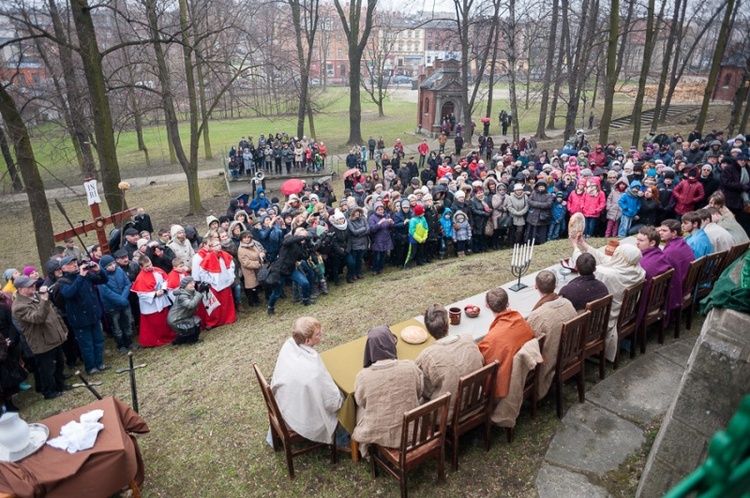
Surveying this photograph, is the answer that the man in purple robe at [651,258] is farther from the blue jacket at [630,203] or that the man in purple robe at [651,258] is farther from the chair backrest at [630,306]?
the blue jacket at [630,203]

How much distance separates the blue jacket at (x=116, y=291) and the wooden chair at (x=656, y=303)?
24.8ft

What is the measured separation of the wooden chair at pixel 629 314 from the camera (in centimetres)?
538

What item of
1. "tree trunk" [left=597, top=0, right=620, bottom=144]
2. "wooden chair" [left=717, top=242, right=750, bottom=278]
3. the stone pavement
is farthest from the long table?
"tree trunk" [left=597, top=0, right=620, bottom=144]

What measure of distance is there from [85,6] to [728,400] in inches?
552

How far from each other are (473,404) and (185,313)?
537 cm

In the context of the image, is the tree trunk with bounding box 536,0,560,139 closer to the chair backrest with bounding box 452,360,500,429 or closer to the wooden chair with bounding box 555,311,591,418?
the wooden chair with bounding box 555,311,591,418

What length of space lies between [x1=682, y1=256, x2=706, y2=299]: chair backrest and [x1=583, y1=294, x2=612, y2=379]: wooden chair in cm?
171

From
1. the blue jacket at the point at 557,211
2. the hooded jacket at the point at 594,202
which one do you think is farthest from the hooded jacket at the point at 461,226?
A: the hooded jacket at the point at 594,202

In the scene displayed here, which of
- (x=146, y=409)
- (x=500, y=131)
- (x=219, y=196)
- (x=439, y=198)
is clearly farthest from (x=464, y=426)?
(x=500, y=131)

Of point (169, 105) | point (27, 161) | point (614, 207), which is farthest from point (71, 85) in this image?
point (614, 207)

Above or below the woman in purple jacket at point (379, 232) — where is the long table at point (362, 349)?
above

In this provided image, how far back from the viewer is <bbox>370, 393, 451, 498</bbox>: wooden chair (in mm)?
3742

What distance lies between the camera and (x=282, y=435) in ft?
14.3

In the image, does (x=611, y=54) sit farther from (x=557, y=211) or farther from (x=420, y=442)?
(x=420, y=442)
